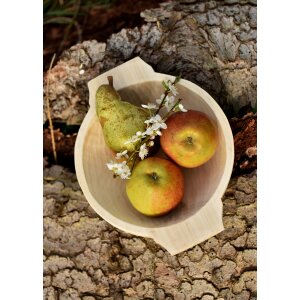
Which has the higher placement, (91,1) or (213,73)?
(91,1)

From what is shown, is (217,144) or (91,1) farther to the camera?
(91,1)

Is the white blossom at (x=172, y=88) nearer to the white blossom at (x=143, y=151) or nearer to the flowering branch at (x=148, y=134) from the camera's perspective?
the flowering branch at (x=148, y=134)

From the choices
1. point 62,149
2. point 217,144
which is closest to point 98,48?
point 62,149

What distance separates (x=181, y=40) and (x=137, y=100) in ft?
0.52

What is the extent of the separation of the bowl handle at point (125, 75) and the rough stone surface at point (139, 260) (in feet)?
0.77

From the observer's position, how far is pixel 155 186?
1.18 metres

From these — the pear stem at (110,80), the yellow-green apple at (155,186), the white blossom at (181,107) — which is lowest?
the yellow-green apple at (155,186)

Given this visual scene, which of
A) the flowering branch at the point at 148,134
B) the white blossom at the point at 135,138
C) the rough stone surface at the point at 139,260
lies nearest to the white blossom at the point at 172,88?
the flowering branch at the point at 148,134

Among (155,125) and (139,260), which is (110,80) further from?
(139,260)

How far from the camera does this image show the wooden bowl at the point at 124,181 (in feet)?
3.88

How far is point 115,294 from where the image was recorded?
50.0 inches

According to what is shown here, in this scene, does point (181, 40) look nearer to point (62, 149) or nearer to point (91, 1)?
point (91, 1)

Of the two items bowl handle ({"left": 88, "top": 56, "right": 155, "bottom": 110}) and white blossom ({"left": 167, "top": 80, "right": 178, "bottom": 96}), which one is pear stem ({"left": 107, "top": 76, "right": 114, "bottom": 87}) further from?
white blossom ({"left": 167, "top": 80, "right": 178, "bottom": 96})

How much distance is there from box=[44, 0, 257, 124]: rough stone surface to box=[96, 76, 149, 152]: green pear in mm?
110
